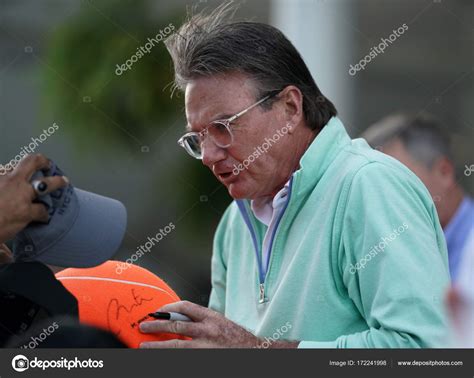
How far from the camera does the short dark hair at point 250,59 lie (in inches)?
105

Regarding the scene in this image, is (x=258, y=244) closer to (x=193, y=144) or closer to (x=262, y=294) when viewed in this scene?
(x=262, y=294)

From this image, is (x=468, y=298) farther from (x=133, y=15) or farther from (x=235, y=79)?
(x=133, y=15)

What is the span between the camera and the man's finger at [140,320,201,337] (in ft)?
7.51

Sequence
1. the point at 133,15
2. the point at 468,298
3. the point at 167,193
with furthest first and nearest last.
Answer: the point at 167,193
the point at 133,15
the point at 468,298

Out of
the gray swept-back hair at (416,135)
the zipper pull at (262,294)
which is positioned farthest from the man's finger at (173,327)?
the gray swept-back hair at (416,135)

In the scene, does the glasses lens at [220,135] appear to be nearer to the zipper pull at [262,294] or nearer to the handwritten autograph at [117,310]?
the zipper pull at [262,294]

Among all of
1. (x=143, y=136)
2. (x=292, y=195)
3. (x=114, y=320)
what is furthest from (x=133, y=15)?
(x=114, y=320)

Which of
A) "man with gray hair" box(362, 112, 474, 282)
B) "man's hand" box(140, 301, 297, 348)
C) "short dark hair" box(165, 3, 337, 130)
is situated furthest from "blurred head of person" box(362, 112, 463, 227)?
"man's hand" box(140, 301, 297, 348)

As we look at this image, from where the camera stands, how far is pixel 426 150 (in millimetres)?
3744

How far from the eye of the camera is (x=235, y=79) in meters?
2.65

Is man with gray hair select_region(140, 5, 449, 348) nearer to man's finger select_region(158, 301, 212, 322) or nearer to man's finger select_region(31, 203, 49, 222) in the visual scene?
man's finger select_region(158, 301, 212, 322)
